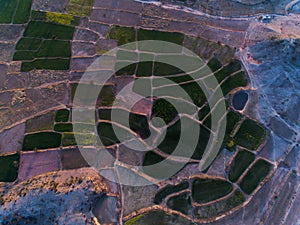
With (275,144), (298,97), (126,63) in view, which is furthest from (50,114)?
(298,97)

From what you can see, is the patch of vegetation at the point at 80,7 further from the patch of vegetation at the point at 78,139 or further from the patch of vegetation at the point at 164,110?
the patch of vegetation at the point at 78,139

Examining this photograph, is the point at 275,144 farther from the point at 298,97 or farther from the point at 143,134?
the point at 143,134

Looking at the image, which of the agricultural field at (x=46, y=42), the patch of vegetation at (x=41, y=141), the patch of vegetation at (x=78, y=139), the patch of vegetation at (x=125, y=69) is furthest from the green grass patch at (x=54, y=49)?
the patch of vegetation at (x=78, y=139)

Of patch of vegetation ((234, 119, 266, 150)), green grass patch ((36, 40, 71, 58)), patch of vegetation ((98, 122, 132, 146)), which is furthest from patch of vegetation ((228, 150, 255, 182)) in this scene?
green grass patch ((36, 40, 71, 58))

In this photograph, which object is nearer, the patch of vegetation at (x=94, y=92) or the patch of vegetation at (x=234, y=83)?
the patch of vegetation at (x=234, y=83)

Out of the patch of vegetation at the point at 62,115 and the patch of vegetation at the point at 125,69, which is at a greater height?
the patch of vegetation at the point at 125,69

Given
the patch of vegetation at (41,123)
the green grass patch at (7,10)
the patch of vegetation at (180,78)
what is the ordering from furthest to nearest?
the green grass patch at (7,10)
the patch of vegetation at (180,78)
the patch of vegetation at (41,123)

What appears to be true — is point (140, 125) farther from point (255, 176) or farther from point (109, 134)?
point (255, 176)
